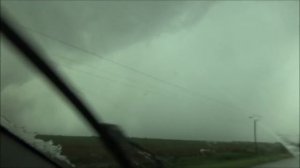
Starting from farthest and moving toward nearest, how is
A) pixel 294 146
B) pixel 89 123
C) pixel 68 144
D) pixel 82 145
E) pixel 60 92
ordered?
pixel 294 146, pixel 68 144, pixel 82 145, pixel 89 123, pixel 60 92

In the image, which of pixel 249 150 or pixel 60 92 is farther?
pixel 249 150

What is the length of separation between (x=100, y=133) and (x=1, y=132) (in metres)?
1.13

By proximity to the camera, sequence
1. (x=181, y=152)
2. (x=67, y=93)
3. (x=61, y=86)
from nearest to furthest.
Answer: (x=61, y=86)
(x=67, y=93)
(x=181, y=152)

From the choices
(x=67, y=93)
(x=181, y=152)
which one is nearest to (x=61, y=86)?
(x=67, y=93)

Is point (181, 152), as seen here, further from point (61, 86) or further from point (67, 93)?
point (61, 86)

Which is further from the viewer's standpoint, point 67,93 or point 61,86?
point 67,93

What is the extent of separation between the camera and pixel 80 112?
19.1 feet

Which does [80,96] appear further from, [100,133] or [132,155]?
[132,155]

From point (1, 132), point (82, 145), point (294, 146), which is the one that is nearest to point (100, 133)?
point (1, 132)

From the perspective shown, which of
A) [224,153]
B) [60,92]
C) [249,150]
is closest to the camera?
[60,92]

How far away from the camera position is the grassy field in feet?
30.3

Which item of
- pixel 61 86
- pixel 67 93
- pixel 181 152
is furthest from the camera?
pixel 181 152

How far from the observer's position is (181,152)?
42.8 m

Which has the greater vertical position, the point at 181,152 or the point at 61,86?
the point at 181,152
